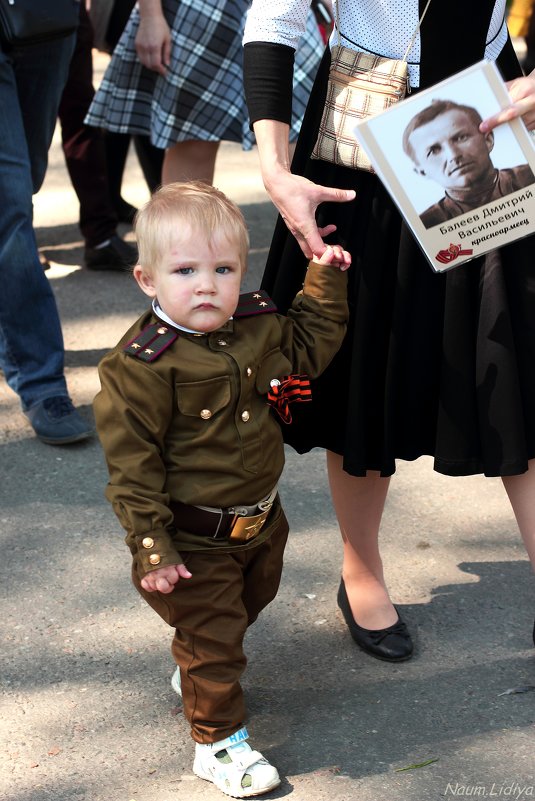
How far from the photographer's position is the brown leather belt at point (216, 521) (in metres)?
2.21

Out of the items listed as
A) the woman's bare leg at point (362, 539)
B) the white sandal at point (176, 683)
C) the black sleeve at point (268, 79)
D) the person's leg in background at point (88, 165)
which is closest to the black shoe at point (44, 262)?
the person's leg in background at point (88, 165)

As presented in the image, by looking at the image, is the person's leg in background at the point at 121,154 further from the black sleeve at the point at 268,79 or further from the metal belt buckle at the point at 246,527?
the metal belt buckle at the point at 246,527

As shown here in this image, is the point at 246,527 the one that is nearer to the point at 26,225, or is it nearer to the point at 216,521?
the point at 216,521

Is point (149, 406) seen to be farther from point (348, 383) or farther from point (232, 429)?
point (348, 383)

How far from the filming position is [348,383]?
245cm

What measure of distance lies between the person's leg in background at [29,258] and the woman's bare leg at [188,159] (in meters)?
0.65

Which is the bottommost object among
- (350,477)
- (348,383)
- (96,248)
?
(96,248)

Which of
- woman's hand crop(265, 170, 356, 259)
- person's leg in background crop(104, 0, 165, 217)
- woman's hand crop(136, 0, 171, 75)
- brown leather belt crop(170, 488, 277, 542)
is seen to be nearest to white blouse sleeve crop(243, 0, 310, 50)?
woman's hand crop(265, 170, 356, 259)

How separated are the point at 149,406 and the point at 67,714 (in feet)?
2.62

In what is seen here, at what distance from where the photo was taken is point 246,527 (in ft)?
7.41

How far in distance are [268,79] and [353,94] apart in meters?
0.16

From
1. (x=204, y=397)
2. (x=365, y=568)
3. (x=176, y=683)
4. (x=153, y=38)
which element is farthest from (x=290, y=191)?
(x=153, y=38)

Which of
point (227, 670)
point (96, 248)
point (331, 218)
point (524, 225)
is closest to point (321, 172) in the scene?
point (331, 218)

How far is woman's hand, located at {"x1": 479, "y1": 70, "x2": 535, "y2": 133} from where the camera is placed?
2.04 m
